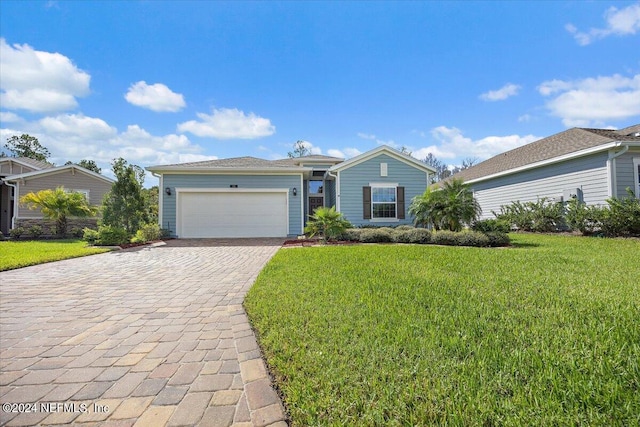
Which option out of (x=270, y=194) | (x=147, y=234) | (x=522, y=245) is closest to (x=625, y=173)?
(x=522, y=245)

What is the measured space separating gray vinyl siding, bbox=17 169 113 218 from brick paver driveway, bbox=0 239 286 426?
526 inches

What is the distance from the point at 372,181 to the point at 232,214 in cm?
704

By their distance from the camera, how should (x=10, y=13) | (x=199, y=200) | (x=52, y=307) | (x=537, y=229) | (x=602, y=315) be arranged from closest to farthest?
(x=602, y=315)
(x=52, y=307)
(x=10, y=13)
(x=537, y=229)
(x=199, y=200)

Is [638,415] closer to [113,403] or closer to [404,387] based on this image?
[404,387]

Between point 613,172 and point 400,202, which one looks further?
point 400,202

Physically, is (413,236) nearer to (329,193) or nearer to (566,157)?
(329,193)

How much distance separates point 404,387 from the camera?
174cm

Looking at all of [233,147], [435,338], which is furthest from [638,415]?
[233,147]

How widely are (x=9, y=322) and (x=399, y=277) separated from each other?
16.9ft

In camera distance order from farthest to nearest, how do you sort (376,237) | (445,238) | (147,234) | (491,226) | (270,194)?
(270,194), (147,234), (376,237), (491,226), (445,238)

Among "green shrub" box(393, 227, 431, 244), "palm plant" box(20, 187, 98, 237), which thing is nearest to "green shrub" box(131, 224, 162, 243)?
"palm plant" box(20, 187, 98, 237)

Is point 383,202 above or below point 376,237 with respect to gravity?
above

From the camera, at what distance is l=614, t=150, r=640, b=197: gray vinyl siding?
9.80m

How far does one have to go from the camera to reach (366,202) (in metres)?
13.6
